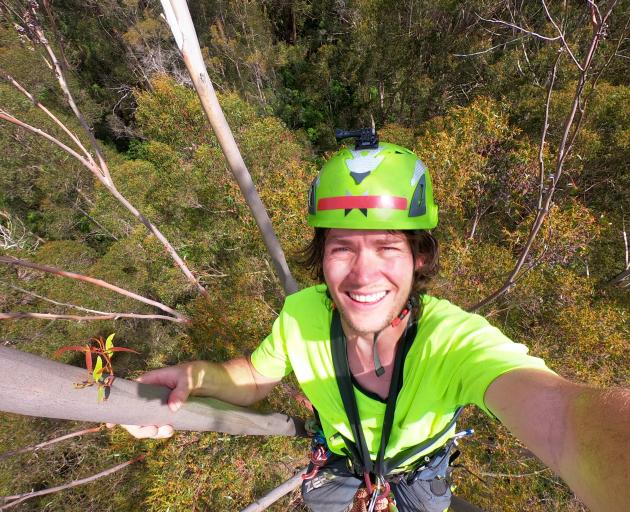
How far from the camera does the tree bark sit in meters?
0.67

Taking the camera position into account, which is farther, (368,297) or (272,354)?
(272,354)

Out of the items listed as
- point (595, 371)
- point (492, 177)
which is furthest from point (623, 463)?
point (492, 177)

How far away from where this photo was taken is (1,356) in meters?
0.65

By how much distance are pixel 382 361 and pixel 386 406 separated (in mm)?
205

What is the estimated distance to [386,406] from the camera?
1548mm

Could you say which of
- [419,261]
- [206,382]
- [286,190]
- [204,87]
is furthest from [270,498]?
[286,190]

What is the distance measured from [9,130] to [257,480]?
14919 millimetres

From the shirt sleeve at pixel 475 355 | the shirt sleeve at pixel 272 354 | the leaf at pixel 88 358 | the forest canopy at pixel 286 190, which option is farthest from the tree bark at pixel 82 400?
the forest canopy at pixel 286 190

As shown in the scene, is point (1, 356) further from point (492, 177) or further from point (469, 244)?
point (492, 177)

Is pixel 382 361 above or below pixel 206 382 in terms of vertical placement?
below

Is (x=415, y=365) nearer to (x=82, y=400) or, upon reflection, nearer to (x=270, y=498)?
(x=82, y=400)

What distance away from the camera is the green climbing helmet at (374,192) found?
67.6 inches

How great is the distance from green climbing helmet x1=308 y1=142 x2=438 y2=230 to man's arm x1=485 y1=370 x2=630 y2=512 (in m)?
0.92

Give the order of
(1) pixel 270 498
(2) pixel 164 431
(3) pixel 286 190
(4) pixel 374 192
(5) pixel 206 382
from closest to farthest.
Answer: (2) pixel 164 431 → (5) pixel 206 382 → (4) pixel 374 192 → (1) pixel 270 498 → (3) pixel 286 190
